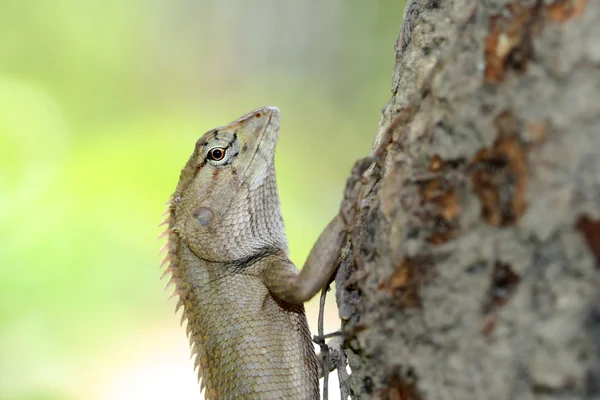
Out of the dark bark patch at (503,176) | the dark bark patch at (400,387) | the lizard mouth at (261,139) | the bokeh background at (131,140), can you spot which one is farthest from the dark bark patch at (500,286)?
the bokeh background at (131,140)

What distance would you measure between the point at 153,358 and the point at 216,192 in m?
5.01

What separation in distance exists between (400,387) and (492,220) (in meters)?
0.69

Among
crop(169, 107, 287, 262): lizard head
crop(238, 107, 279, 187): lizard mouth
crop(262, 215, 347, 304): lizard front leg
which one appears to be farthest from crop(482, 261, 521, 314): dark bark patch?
crop(238, 107, 279, 187): lizard mouth

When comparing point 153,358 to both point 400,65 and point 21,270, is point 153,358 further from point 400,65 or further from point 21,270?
point 400,65

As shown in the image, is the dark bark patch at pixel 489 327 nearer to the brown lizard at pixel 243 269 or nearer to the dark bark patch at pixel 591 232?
the dark bark patch at pixel 591 232

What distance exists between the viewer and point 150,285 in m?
8.01

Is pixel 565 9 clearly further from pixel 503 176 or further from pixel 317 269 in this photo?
pixel 317 269

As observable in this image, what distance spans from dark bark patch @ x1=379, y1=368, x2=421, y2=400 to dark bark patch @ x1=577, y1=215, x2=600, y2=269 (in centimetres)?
73

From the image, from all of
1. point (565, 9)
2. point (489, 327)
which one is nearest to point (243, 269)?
point (489, 327)

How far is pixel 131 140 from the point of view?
8219mm


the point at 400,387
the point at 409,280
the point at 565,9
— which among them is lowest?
the point at 400,387

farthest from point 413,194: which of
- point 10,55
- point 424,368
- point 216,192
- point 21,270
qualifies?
point 10,55

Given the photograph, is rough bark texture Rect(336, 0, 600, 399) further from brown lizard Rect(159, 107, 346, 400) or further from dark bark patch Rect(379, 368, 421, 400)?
brown lizard Rect(159, 107, 346, 400)

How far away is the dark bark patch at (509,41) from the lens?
5.71 ft
